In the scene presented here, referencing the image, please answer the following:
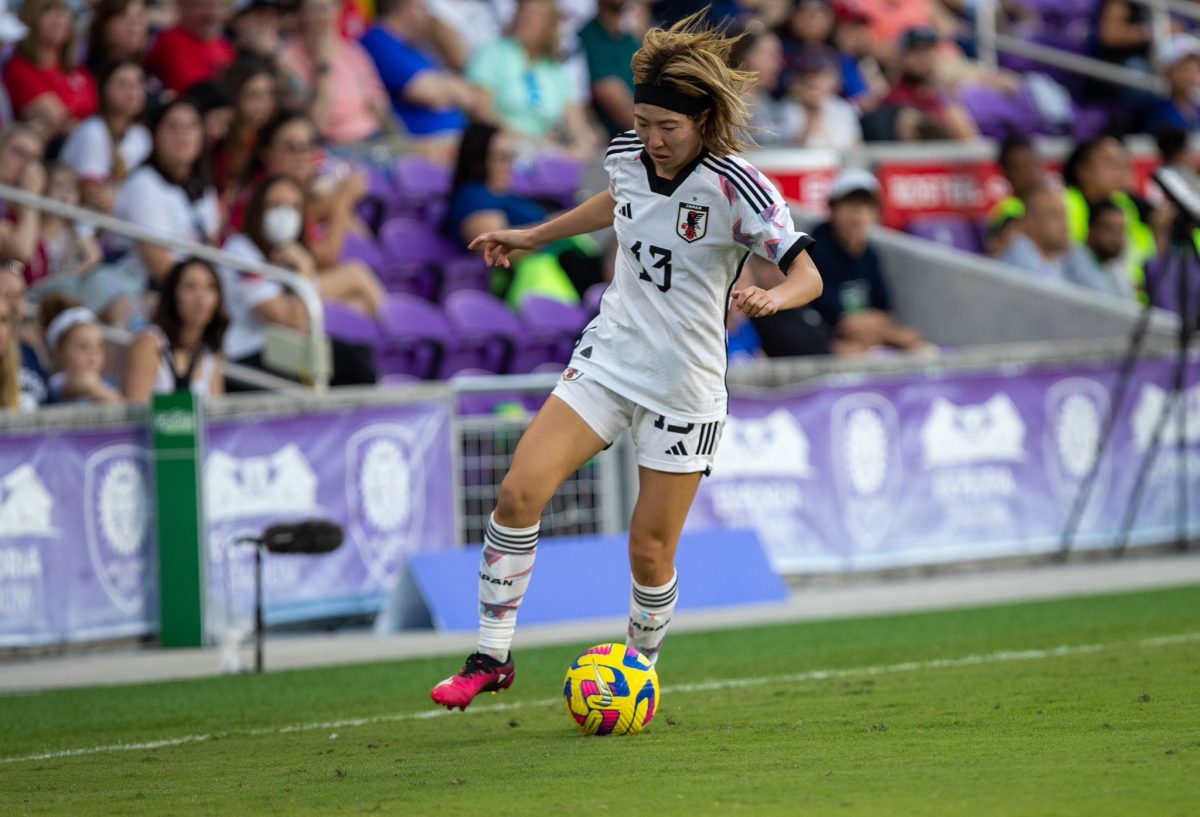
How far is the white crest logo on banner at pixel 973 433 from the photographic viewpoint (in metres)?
13.9

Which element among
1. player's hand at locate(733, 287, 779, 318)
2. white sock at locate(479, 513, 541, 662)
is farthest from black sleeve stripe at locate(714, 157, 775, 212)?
white sock at locate(479, 513, 541, 662)

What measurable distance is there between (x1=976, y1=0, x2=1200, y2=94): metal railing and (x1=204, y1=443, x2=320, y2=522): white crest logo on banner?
13238mm

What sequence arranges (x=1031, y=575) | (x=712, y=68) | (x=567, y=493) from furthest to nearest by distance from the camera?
(x=1031, y=575)
(x=567, y=493)
(x=712, y=68)

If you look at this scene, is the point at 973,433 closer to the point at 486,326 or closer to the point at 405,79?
the point at 486,326

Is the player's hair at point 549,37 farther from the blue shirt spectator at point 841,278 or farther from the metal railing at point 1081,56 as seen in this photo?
the metal railing at point 1081,56

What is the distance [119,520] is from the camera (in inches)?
436

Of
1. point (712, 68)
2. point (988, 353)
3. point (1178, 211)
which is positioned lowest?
point (988, 353)

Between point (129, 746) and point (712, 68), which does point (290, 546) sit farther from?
point (712, 68)

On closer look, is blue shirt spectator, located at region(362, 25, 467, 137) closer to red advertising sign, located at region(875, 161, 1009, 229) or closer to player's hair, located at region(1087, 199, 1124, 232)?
red advertising sign, located at region(875, 161, 1009, 229)

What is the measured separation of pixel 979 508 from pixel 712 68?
26.0 ft

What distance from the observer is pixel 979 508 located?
14094 millimetres

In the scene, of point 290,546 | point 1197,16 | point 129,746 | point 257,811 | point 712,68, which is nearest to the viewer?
point 257,811

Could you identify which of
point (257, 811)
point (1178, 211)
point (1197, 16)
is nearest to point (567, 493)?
point (1178, 211)

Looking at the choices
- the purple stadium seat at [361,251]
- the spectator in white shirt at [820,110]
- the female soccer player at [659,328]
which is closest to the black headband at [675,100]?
the female soccer player at [659,328]
